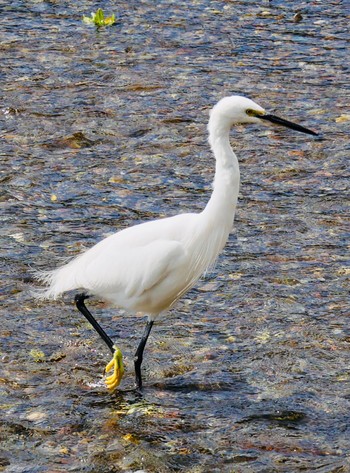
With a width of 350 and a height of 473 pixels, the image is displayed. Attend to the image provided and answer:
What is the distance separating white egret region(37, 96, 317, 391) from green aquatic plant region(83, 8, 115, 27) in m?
6.68

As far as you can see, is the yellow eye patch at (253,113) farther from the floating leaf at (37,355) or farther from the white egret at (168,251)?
the floating leaf at (37,355)

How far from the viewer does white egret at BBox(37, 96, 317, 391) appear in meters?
6.12

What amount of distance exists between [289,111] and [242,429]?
5223 millimetres

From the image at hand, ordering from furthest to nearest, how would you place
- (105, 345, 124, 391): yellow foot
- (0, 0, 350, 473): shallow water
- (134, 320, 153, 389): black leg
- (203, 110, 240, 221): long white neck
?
(134, 320, 153, 389): black leg, (105, 345, 124, 391): yellow foot, (203, 110, 240, 221): long white neck, (0, 0, 350, 473): shallow water

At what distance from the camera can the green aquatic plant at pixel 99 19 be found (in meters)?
12.7

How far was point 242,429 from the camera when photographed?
235 inches

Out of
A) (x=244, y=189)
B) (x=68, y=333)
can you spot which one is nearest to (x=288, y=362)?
(x=68, y=333)

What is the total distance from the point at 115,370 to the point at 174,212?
2611mm

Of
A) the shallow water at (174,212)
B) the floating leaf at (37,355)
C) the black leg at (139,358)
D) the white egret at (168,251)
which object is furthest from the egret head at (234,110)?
the floating leaf at (37,355)

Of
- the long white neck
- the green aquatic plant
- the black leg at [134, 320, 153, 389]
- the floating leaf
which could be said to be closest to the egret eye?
the long white neck

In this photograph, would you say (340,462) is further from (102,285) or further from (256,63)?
(256,63)

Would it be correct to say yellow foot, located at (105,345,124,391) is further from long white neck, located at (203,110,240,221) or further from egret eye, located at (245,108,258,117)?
egret eye, located at (245,108,258,117)

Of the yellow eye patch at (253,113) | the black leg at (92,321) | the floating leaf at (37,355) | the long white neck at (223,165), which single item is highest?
the yellow eye patch at (253,113)

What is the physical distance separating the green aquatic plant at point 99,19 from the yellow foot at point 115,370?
283 inches
